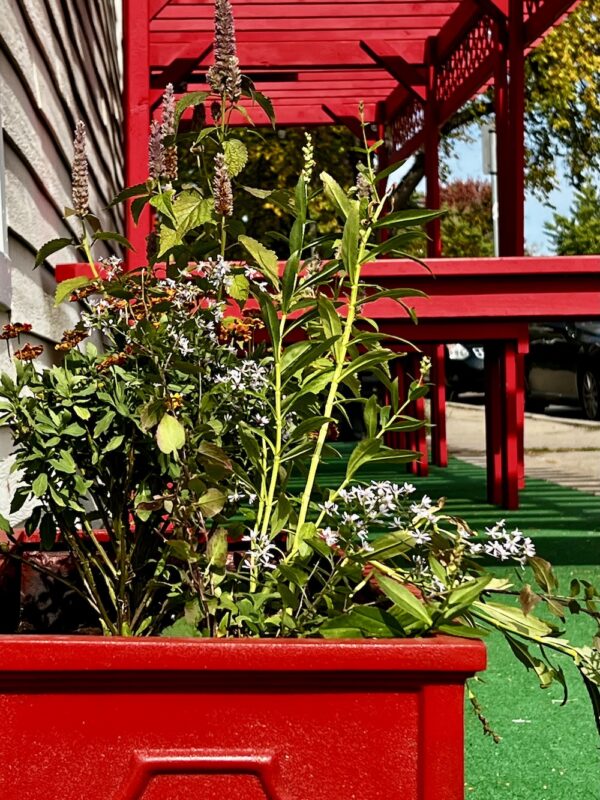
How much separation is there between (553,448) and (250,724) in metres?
9.93

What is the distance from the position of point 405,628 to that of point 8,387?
0.57 meters

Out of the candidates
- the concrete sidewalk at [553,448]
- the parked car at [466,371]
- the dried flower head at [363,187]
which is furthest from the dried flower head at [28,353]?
the parked car at [466,371]

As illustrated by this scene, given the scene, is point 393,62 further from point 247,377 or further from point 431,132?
point 247,377

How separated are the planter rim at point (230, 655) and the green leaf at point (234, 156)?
65cm

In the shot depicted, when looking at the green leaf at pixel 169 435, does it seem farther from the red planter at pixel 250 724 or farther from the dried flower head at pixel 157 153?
the dried flower head at pixel 157 153

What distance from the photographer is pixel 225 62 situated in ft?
4.98

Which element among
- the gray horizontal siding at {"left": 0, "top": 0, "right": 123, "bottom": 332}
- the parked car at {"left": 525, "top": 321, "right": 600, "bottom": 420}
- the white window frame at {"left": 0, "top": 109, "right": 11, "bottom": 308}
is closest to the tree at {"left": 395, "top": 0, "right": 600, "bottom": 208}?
the parked car at {"left": 525, "top": 321, "right": 600, "bottom": 420}

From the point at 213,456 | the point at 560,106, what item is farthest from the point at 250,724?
the point at 560,106

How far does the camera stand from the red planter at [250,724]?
1.14 meters

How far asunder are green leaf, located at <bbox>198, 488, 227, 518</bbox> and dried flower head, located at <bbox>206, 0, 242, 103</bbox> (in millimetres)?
503

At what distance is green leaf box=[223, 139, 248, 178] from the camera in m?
1.54

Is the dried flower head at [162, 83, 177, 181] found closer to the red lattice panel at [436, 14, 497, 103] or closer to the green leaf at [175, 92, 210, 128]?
the green leaf at [175, 92, 210, 128]

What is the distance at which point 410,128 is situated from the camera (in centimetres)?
1064

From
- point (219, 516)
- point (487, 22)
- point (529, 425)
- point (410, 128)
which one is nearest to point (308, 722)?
point (219, 516)
